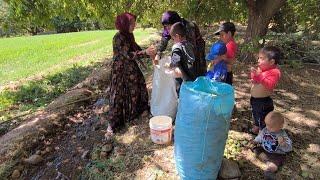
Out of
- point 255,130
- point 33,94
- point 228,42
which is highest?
point 228,42

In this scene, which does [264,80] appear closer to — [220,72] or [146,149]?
[220,72]

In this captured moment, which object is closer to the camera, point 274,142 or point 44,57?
point 274,142

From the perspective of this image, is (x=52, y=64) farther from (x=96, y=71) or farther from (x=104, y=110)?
(x=104, y=110)

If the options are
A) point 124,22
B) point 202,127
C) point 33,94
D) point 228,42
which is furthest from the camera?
point 33,94

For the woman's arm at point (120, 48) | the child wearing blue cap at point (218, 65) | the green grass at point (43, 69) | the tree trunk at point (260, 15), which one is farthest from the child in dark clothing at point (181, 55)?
the green grass at point (43, 69)

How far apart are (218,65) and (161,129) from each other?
111 centimetres

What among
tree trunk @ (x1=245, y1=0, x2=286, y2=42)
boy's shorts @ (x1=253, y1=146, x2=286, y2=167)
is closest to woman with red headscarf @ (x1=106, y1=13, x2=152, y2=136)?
boy's shorts @ (x1=253, y1=146, x2=286, y2=167)

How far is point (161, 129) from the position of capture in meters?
4.75

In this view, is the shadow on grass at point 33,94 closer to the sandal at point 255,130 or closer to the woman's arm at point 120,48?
the woman's arm at point 120,48

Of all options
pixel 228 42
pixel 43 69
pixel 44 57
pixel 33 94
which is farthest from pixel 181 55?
pixel 44 57

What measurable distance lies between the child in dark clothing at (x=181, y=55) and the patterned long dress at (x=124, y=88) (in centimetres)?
81

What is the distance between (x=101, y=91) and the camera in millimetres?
8367

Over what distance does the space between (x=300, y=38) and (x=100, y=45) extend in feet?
34.0

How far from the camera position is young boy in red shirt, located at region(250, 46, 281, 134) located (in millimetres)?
4328
